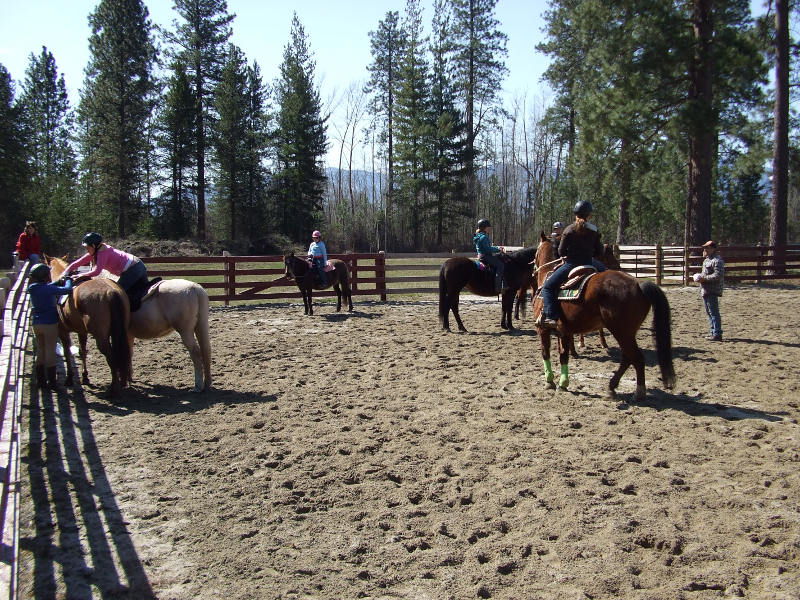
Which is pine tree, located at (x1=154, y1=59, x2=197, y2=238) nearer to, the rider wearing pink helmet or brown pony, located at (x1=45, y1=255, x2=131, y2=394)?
the rider wearing pink helmet

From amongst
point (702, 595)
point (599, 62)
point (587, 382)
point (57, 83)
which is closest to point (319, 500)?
point (702, 595)

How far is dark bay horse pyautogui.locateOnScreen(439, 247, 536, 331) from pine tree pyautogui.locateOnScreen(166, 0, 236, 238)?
29133 mm

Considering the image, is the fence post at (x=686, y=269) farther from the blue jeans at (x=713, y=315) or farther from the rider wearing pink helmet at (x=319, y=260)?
the rider wearing pink helmet at (x=319, y=260)

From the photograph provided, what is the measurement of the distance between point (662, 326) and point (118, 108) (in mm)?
35332

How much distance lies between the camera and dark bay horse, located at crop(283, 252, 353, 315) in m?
13.3

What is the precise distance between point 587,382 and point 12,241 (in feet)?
117

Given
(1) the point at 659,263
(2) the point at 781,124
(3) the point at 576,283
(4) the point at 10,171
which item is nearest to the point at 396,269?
(1) the point at 659,263

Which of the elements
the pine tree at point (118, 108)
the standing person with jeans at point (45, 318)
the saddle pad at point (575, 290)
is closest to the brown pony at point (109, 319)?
the standing person with jeans at point (45, 318)

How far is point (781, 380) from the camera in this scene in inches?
277

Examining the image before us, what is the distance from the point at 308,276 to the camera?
13422 millimetres

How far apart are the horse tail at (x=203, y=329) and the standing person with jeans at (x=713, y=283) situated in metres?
7.63

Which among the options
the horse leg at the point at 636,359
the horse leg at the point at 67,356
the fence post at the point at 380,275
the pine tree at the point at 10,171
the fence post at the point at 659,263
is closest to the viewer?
the horse leg at the point at 636,359

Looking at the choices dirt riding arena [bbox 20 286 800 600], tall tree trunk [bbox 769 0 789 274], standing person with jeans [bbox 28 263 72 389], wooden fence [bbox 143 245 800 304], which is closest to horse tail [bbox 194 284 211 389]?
dirt riding arena [bbox 20 286 800 600]

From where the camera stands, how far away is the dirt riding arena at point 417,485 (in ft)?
10.6
